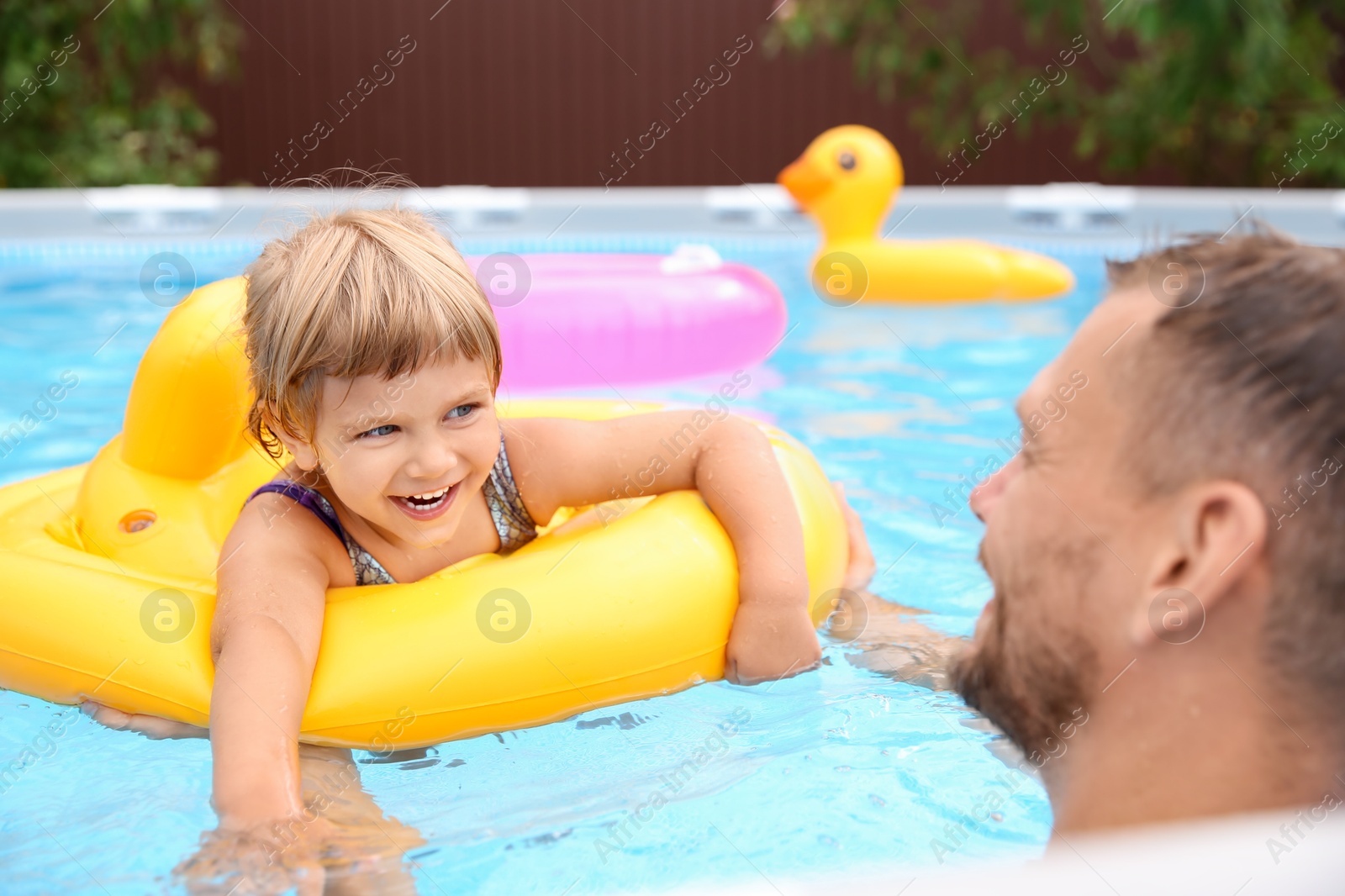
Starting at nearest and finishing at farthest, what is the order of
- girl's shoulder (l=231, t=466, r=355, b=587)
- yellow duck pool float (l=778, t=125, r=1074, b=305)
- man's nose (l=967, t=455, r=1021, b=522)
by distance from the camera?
1. man's nose (l=967, t=455, r=1021, b=522)
2. girl's shoulder (l=231, t=466, r=355, b=587)
3. yellow duck pool float (l=778, t=125, r=1074, b=305)

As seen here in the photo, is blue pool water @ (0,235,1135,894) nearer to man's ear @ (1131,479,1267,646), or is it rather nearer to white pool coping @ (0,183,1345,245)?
man's ear @ (1131,479,1267,646)

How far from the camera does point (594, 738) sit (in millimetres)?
2139

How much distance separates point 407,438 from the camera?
1950 mm

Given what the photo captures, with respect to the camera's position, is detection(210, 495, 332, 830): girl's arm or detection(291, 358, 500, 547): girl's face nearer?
detection(210, 495, 332, 830): girl's arm

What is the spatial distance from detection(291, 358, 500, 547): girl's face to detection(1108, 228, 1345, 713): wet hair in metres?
1.17

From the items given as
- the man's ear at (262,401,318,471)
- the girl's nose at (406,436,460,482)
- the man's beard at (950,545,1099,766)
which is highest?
the man's ear at (262,401,318,471)

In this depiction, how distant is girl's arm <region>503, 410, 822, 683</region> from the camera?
2.20 metres

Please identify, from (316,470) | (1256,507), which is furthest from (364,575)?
(1256,507)

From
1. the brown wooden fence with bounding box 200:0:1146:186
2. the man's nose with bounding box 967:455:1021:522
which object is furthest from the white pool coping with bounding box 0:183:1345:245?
the man's nose with bounding box 967:455:1021:522

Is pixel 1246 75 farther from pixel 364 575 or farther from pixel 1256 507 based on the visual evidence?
pixel 1256 507

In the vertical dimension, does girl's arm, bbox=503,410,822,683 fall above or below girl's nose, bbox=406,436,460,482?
below

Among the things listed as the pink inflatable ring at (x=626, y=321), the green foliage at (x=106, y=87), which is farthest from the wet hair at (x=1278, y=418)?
the green foliage at (x=106, y=87)

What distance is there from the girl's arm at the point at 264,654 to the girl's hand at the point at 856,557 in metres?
1.03

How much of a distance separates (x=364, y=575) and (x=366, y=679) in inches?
11.0
